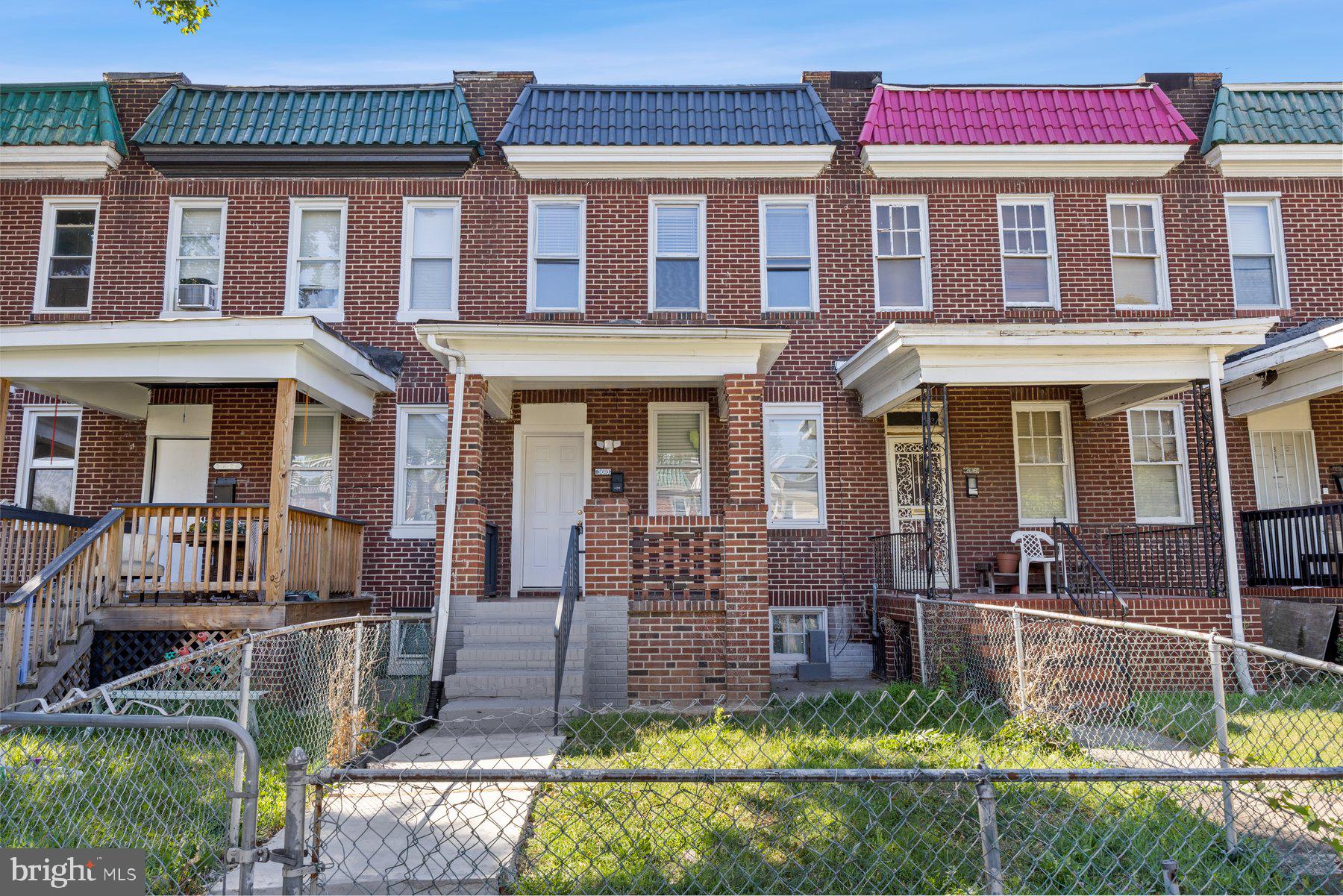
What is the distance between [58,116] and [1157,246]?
16.2 meters

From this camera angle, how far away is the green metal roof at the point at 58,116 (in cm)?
1316

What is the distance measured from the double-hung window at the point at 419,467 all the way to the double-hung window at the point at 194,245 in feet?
11.0

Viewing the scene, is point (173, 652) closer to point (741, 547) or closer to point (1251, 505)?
point (741, 547)

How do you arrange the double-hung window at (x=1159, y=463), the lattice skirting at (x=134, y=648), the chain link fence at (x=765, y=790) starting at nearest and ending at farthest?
1. the chain link fence at (x=765, y=790)
2. the lattice skirting at (x=134, y=648)
3. the double-hung window at (x=1159, y=463)

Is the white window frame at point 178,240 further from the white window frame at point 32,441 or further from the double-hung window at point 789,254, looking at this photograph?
the double-hung window at point 789,254

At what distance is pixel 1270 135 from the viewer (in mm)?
13602

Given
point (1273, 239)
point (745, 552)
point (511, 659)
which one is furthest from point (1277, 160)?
point (511, 659)

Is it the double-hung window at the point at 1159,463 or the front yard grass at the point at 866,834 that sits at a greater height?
the double-hung window at the point at 1159,463

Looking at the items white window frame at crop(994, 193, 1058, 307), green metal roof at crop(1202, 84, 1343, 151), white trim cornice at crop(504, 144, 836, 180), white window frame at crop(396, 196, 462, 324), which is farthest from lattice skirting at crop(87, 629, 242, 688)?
green metal roof at crop(1202, 84, 1343, 151)

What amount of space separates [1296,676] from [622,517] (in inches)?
327

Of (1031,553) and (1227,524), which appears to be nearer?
(1227,524)

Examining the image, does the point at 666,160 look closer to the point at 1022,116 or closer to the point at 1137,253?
the point at 1022,116

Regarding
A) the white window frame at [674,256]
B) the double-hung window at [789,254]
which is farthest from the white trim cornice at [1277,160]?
the white window frame at [674,256]

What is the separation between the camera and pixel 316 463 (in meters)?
13.0
